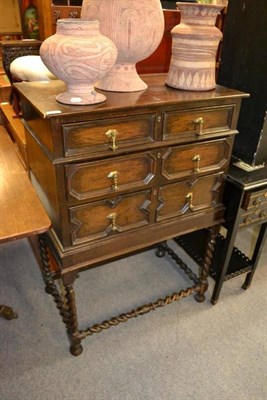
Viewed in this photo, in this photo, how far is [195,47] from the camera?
1.21 metres

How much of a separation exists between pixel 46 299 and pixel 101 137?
45.5 inches

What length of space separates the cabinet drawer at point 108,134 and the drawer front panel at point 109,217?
0.66 feet

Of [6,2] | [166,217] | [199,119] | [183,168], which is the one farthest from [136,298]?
[6,2]

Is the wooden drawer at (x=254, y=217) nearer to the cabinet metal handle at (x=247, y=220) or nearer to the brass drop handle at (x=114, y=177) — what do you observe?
the cabinet metal handle at (x=247, y=220)

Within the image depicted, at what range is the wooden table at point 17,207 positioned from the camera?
101cm

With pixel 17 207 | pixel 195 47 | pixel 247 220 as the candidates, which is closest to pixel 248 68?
pixel 195 47

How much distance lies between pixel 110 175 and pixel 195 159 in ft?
1.20

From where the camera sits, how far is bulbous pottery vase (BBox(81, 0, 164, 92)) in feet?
3.42

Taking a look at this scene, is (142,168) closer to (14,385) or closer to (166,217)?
(166,217)

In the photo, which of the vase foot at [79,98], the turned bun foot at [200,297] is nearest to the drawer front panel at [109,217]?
the vase foot at [79,98]

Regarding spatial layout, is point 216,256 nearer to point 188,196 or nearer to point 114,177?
point 188,196

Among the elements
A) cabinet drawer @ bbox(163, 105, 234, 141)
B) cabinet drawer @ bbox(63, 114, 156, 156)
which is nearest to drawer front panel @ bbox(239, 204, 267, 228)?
cabinet drawer @ bbox(163, 105, 234, 141)

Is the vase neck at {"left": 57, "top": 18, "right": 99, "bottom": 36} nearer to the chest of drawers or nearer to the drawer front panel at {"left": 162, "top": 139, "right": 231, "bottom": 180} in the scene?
the chest of drawers

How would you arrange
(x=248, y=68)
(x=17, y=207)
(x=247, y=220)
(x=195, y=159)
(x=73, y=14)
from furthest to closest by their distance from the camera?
(x=73, y=14) < (x=247, y=220) < (x=248, y=68) < (x=195, y=159) < (x=17, y=207)
